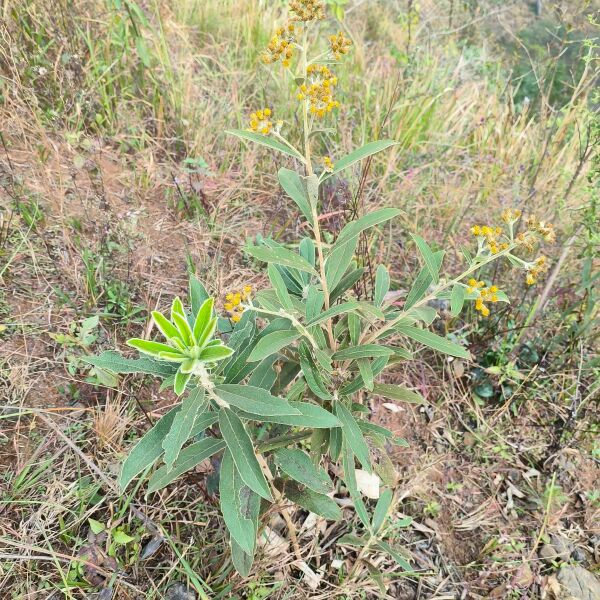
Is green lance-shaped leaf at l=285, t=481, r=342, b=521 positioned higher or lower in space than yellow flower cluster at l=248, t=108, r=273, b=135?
lower

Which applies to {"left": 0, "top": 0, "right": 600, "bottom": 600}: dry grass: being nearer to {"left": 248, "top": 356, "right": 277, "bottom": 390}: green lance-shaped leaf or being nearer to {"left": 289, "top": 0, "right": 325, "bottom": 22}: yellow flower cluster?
{"left": 248, "top": 356, "right": 277, "bottom": 390}: green lance-shaped leaf

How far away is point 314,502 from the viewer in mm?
1413

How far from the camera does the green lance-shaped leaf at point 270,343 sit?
1161 mm

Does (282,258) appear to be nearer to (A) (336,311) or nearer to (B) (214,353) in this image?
(A) (336,311)

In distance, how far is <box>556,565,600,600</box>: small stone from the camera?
1.80m

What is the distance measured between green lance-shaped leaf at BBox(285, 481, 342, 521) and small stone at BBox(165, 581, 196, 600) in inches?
18.6

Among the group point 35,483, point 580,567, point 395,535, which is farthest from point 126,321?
point 580,567

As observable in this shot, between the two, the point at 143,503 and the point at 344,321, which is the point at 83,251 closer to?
the point at 143,503

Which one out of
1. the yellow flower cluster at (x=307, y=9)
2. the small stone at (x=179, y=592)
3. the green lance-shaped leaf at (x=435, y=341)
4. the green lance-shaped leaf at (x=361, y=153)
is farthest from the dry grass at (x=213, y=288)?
the yellow flower cluster at (x=307, y=9)

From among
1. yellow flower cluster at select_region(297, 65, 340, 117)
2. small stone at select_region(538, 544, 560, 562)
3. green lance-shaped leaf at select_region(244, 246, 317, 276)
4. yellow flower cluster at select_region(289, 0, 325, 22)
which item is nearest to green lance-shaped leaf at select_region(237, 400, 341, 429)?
green lance-shaped leaf at select_region(244, 246, 317, 276)

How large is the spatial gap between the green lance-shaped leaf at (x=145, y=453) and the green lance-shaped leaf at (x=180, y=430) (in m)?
0.11

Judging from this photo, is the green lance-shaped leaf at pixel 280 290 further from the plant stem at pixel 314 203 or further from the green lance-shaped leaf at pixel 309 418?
the green lance-shaped leaf at pixel 309 418

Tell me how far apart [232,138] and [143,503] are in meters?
Answer: 2.17

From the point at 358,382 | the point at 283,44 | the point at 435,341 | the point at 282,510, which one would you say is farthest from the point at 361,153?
the point at 282,510
